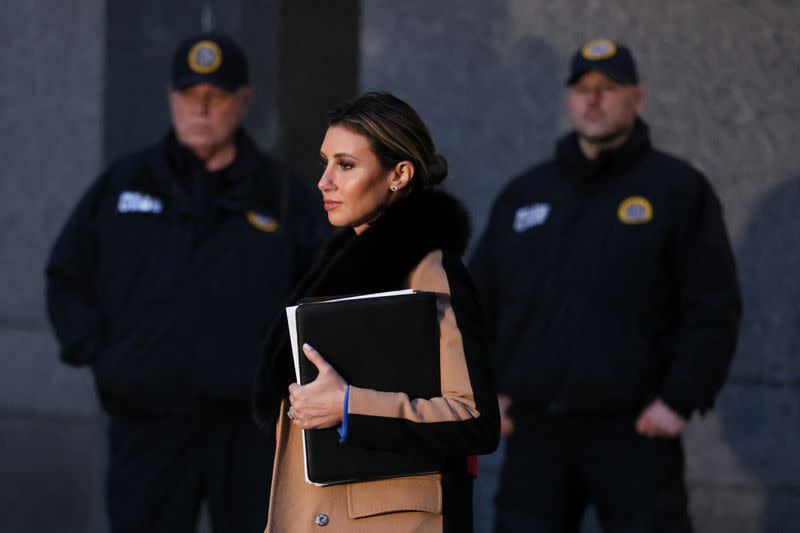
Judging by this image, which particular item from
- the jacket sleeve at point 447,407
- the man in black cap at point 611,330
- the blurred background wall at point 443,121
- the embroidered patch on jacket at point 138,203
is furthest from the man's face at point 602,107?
the jacket sleeve at point 447,407

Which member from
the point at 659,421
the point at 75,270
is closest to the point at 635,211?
the point at 659,421

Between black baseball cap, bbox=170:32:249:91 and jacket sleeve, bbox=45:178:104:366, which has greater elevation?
black baseball cap, bbox=170:32:249:91

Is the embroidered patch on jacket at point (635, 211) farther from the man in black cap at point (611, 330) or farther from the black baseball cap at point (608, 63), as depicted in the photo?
the black baseball cap at point (608, 63)

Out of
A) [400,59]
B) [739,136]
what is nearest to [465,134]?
[400,59]

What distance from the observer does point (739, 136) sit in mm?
5582

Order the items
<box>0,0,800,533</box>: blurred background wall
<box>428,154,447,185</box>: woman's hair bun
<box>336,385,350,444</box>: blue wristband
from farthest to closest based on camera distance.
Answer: <box>0,0,800,533</box>: blurred background wall → <box>428,154,447,185</box>: woman's hair bun → <box>336,385,350,444</box>: blue wristband

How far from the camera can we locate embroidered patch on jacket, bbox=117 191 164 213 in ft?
15.7

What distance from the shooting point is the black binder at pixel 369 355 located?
2768 millimetres

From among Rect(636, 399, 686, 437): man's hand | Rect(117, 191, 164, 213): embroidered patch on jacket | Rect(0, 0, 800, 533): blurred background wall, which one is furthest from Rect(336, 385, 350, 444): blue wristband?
Rect(0, 0, 800, 533): blurred background wall

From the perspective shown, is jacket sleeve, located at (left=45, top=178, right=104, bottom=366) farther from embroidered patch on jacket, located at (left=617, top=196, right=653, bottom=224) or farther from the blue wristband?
the blue wristband

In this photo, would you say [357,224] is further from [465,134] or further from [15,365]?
[15,365]

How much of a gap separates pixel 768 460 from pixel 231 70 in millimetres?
2715

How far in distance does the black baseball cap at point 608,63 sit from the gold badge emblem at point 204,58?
132cm

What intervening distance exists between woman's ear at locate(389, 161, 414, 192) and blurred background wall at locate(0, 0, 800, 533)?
2849mm
